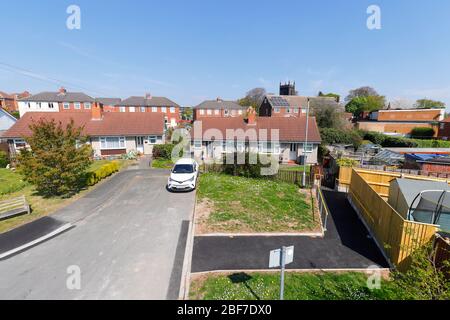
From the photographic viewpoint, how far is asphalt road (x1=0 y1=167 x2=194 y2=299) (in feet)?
20.7

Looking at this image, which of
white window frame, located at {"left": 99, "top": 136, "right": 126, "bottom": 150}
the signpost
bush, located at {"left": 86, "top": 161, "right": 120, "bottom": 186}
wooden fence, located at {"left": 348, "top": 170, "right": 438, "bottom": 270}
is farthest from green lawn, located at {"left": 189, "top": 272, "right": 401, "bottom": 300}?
white window frame, located at {"left": 99, "top": 136, "right": 126, "bottom": 150}

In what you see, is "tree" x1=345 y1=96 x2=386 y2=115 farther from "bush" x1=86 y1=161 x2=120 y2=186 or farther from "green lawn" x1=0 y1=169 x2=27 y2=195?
"green lawn" x1=0 y1=169 x2=27 y2=195

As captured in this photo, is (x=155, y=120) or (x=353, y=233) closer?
(x=353, y=233)

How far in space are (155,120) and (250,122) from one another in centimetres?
1176

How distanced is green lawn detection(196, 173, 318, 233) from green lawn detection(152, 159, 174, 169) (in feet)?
20.4

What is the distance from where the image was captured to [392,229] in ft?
26.4

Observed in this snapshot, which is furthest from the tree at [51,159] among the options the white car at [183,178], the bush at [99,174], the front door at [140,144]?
the front door at [140,144]

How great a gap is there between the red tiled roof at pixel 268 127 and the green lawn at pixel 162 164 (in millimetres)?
4329

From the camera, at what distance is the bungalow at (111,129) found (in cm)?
2416

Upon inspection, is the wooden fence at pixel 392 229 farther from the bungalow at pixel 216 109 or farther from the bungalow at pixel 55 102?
the bungalow at pixel 55 102

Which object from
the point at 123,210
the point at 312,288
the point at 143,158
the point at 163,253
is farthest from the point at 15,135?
the point at 312,288
